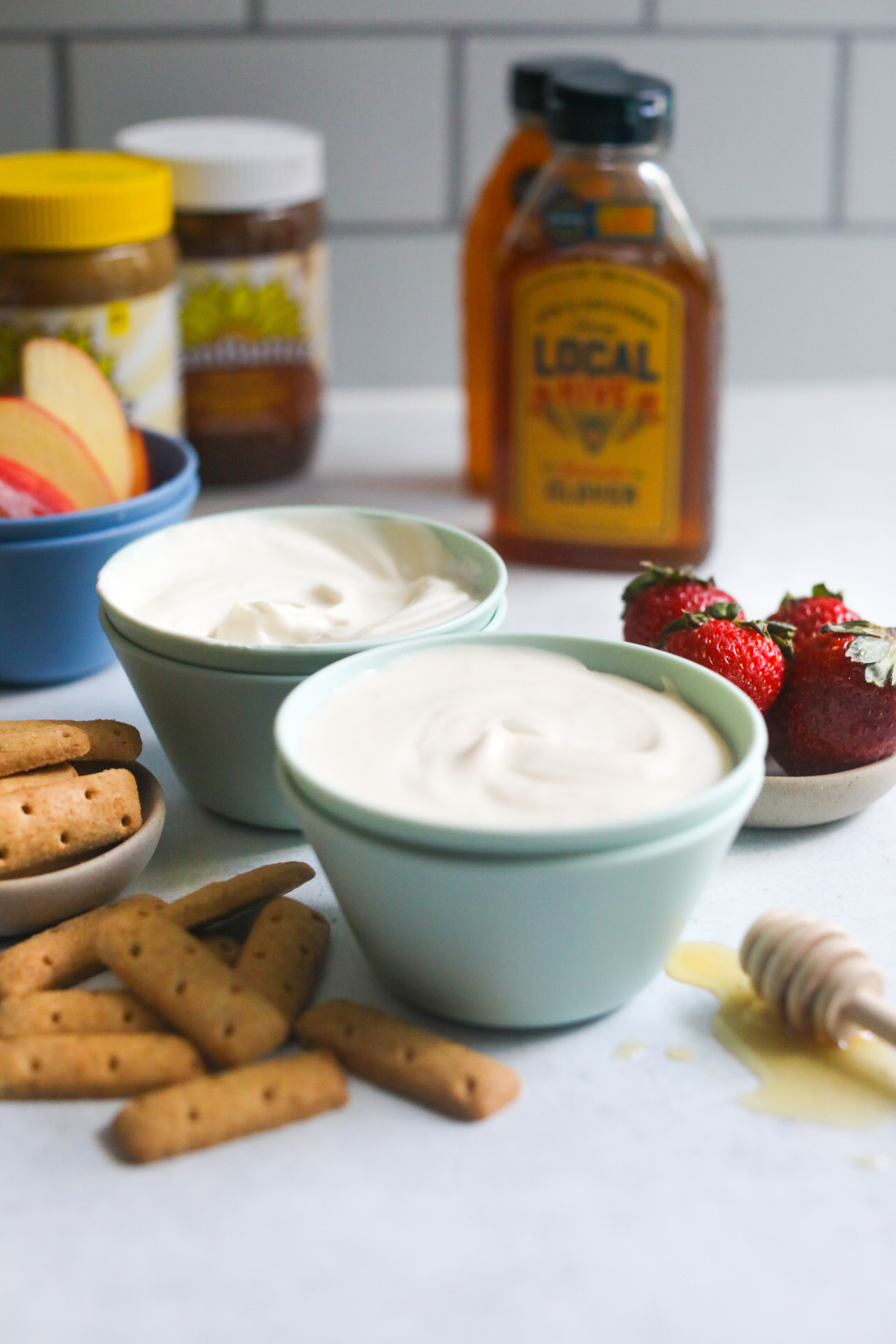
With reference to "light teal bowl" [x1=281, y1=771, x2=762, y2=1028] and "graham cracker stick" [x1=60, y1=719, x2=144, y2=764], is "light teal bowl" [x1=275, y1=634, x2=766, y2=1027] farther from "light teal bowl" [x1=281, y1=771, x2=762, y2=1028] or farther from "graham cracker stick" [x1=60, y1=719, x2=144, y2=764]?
"graham cracker stick" [x1=60, y1=719, x2=144, y2=764]

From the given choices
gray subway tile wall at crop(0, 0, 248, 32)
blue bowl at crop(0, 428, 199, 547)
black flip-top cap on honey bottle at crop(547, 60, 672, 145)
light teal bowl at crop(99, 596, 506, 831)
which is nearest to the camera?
light teal bowl at crop(99, 596, 506, 831)

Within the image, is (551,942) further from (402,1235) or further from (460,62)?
(460,62)

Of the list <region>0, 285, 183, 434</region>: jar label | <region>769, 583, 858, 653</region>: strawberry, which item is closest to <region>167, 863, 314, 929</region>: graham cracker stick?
<region>769, 583, 858, 653</region>: strawberry

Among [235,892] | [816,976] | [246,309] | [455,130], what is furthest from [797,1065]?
[455,130]

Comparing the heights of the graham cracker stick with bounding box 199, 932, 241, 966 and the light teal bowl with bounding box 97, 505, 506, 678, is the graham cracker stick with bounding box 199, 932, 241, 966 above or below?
below

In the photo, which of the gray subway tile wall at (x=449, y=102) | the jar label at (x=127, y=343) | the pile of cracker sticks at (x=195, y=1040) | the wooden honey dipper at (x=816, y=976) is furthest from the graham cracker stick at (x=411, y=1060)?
the gray subway tile wall at (x=449, y=102)

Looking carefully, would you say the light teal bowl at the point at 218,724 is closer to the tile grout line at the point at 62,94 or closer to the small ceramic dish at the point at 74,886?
the small ceramic dish at the point at 74,886
